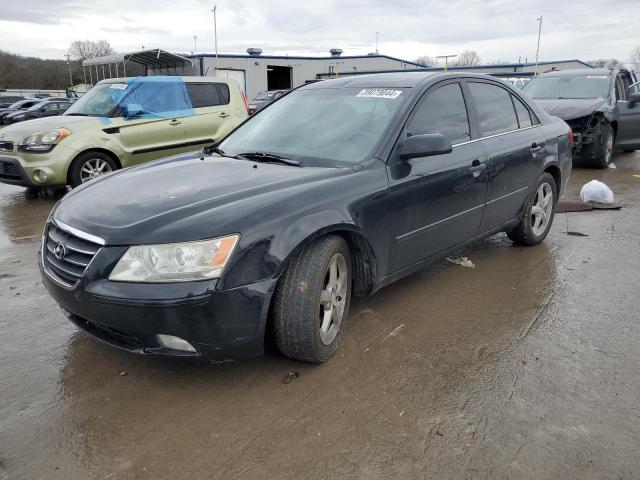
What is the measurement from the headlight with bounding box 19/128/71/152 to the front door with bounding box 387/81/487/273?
18.1ft

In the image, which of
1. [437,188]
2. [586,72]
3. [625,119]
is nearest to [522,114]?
[437,188]

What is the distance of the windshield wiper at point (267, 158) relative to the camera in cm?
333

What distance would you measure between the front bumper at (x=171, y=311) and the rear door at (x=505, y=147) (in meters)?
2.38

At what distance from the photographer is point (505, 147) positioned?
4352mm

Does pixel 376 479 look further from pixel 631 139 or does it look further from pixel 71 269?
pixel 631 139

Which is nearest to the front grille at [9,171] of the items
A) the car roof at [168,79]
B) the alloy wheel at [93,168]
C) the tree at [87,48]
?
the alloy wheel at [93,168]

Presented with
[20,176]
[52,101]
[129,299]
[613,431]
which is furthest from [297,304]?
[52,101]

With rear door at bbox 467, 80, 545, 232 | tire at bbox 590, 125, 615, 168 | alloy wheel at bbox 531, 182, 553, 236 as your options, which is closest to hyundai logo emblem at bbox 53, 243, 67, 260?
rear door at bbox 467, 80, 545, 232

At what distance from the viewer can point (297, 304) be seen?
2.69 metres

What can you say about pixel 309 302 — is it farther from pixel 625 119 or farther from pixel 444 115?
pixel 625 119

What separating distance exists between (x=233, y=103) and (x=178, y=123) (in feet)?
4.15

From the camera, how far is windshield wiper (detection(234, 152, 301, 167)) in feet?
10.9

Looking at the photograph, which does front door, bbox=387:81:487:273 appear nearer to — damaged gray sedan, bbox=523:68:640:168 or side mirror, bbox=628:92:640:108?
damaged gray sedan, bbox=523:68:640:168

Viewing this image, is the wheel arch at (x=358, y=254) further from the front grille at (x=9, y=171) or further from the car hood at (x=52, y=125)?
the front grille at (x=9, y=171)
